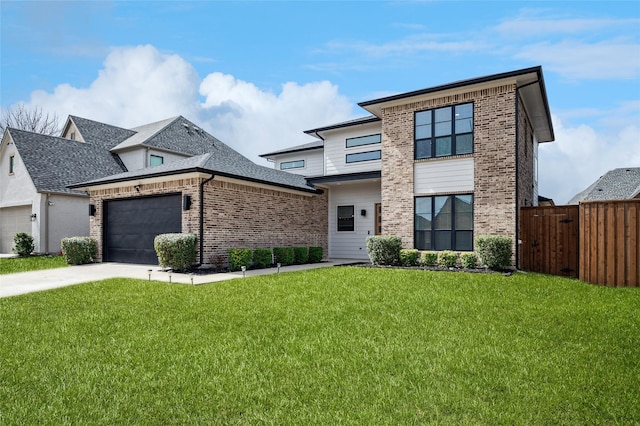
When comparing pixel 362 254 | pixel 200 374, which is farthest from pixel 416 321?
pixel 362 254

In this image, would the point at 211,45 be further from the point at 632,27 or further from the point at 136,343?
the point at 632,27

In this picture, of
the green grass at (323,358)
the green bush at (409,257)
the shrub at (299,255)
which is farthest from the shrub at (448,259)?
the shrub at (299,255)

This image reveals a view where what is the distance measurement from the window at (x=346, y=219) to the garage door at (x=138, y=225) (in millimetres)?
7950

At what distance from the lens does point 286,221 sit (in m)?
16.4

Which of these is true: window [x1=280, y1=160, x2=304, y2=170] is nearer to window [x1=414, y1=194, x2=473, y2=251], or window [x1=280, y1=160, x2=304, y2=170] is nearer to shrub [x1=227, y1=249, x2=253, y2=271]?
window [x1=414, y1=194, x2=473, y2=251]

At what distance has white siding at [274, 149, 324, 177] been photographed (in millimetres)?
20969

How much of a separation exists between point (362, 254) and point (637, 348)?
43.7 feet

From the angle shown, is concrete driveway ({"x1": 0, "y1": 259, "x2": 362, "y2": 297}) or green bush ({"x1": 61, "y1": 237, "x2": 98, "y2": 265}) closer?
concrete driveway ({"x1": 0, "y1": 259, "x2": 362, "y2": 297})

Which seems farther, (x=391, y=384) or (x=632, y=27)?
(x=632, y=27)

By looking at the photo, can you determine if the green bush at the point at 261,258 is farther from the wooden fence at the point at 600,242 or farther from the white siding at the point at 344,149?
the wooden fence at the point at 600,242

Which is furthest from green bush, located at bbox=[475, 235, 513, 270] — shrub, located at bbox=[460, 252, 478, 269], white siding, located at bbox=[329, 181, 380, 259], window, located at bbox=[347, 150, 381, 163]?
window, located at bbox=[347, 150, 381, 163]

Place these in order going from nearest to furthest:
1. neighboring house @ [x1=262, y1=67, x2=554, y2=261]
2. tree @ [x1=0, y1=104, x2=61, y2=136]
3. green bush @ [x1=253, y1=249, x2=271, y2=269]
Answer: neighboring house @ [x1=262, y1=67, x2=554, y2=261] < green bush @ [x1=253, y1=249, x2=271, y2=269] < tree @ [x1=0, y1=104, x2=61, y2=136]

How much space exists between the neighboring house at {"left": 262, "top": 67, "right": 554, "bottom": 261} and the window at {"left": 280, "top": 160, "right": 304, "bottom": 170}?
592 cm

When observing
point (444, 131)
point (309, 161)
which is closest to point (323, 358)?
point (444, 131)
